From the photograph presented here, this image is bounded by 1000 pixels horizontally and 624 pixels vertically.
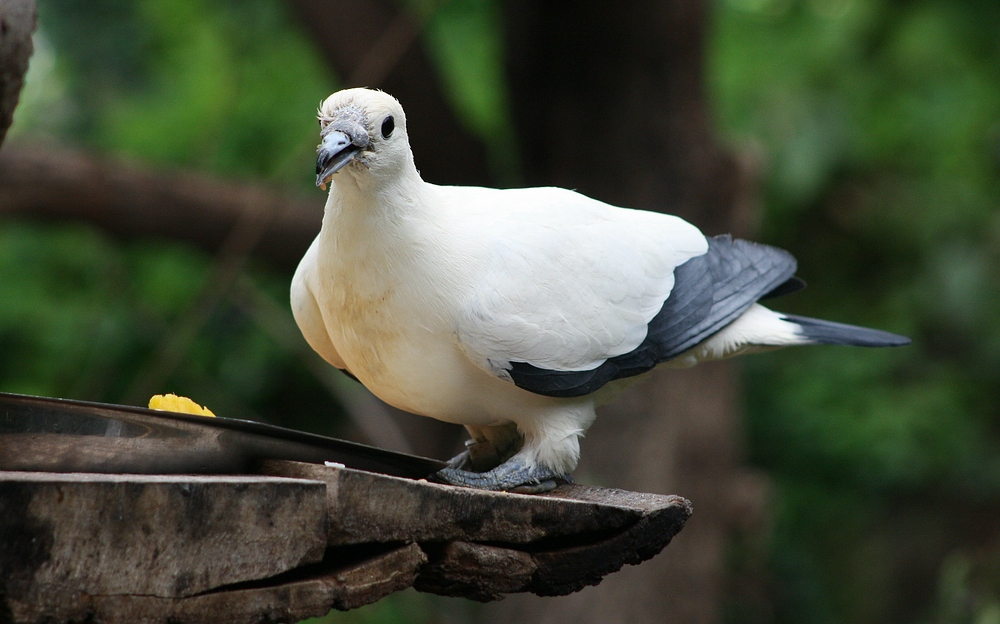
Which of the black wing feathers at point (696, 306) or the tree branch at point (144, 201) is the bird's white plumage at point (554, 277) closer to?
the black wing feathers at point (696, 306)

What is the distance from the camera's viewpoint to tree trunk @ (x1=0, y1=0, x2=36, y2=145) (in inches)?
69.1

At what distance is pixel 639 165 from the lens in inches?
189

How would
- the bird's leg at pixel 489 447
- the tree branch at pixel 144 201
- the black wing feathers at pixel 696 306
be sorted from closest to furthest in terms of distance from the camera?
the black wing feathers at pixel 696 306, the bird's leg at pixel 489 447, the tree branch at pixel 144 201

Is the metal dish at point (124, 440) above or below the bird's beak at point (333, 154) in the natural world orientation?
below

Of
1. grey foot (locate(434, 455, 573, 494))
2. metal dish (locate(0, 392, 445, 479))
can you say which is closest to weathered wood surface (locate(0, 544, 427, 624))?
metal dish (locate(0, 392, 445, 479))

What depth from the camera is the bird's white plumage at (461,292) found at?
1925 mm

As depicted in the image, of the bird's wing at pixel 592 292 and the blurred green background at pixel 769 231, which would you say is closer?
the bird's wing at pixel 592 292

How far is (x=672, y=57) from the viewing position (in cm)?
469

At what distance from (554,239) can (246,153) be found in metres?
4.69

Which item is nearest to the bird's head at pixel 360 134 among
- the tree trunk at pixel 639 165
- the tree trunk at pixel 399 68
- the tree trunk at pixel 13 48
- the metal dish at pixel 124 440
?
the metal dish at pixel 124 440

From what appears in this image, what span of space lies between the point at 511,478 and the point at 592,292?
1.45 ft

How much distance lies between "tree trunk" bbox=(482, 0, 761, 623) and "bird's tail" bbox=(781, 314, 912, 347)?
2.29 metres

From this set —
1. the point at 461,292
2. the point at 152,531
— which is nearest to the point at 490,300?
the point at 461,292

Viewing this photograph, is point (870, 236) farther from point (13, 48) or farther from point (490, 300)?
point (13, 48)
